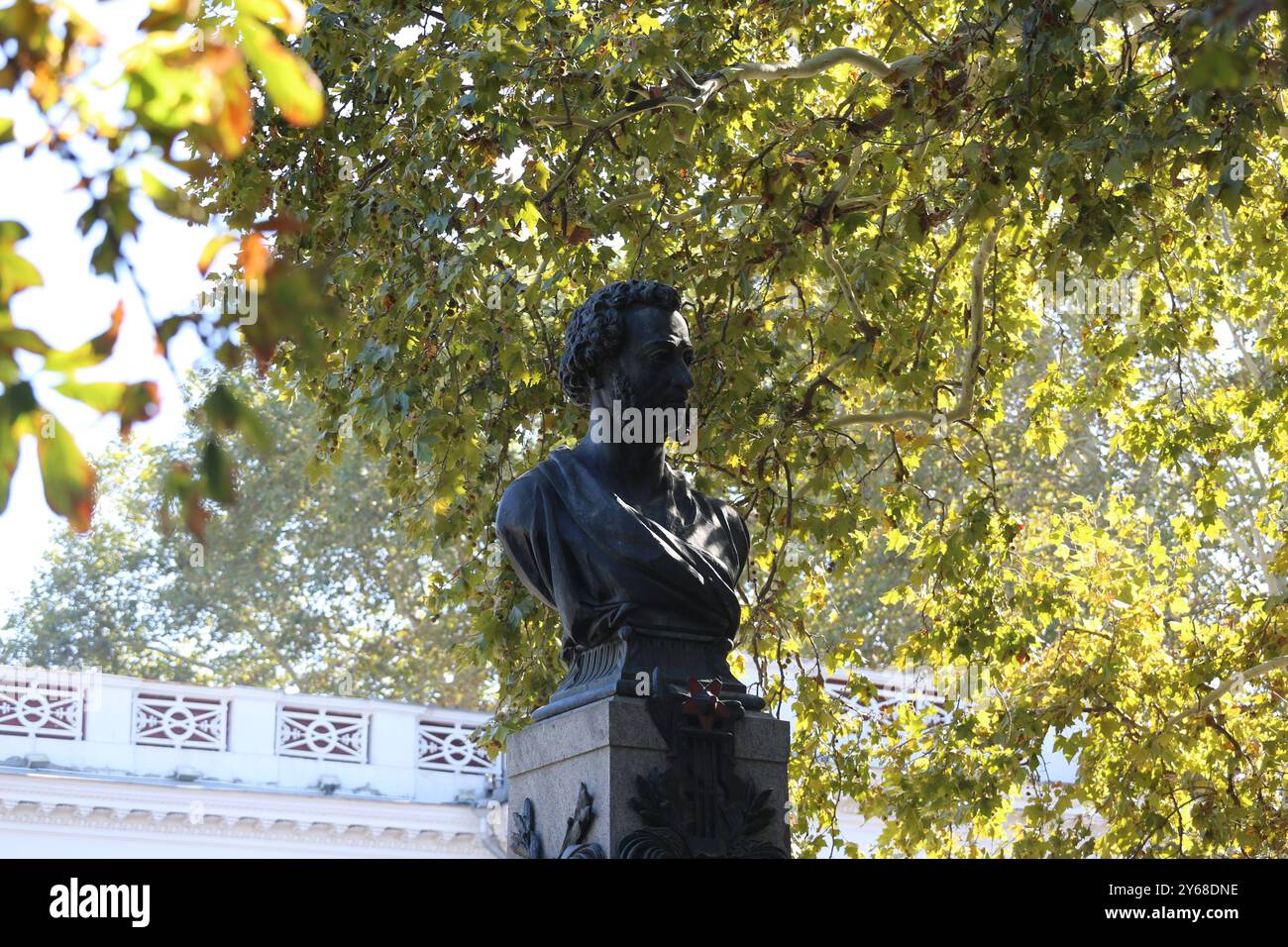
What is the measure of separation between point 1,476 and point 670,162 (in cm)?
926

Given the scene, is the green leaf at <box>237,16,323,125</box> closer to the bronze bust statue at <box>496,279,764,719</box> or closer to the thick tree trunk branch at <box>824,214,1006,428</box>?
the bronze bust statue at <box>496,279,764,719</box>

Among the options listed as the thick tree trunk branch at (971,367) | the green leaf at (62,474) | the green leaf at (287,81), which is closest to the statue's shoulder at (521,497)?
the green leaf at (287,81)

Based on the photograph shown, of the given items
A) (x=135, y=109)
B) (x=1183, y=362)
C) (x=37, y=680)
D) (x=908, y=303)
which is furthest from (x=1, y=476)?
(x=1183, y=362)

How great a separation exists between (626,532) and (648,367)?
622 mm

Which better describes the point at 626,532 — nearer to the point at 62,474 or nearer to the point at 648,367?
the point at 648,367

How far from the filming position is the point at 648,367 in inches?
259

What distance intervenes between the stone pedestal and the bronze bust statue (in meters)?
0.11

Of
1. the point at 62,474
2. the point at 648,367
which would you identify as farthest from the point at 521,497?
the point at 62,474

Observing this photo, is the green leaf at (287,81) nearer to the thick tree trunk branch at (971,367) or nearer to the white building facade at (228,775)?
the thick tree trunk branch at (971,367)

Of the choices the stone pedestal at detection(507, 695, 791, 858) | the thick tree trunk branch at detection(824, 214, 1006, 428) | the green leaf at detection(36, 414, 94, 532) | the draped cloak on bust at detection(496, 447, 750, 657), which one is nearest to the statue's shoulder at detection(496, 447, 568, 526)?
the draped cloak on bust at detection(496, 447, 750, 657)

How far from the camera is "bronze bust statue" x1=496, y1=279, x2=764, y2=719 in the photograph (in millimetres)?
6383

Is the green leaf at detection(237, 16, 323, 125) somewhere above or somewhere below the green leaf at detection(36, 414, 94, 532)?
above
